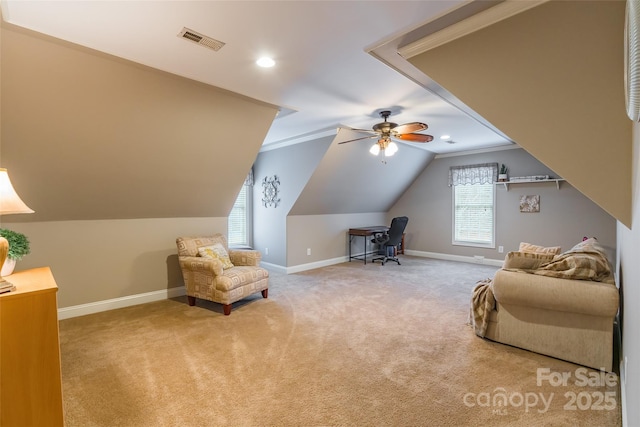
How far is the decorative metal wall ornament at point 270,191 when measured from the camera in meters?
5.95

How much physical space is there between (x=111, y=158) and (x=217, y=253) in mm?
1606

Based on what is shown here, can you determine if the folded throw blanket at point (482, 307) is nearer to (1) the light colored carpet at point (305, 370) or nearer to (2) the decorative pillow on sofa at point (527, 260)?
(1) the light colored carpet at point (305, 370)

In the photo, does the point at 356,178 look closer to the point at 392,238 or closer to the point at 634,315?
the point at 392,238

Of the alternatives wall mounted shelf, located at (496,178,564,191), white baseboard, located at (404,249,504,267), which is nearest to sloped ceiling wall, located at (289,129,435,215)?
white baseboard, located at (404,249,504,267)

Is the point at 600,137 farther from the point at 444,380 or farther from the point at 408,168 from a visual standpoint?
the point at 408,168

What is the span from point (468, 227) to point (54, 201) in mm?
7048

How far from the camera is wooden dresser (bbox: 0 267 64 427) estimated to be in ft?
4.86

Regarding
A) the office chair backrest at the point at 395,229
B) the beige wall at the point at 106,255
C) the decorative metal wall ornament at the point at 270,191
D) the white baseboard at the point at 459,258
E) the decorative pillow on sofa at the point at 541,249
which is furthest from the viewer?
the white baseboard at the point at 459,258

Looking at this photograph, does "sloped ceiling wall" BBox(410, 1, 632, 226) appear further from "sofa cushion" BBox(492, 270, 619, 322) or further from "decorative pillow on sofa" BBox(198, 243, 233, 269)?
"decorative pillow on sofa" BBox(198, 243, 233, 269)

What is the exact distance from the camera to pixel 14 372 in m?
1.50

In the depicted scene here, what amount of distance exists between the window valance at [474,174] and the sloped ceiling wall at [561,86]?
4.73 metres

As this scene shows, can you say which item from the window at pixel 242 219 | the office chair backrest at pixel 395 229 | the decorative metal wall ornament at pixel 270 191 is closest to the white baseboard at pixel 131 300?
the window at pixel 242 219

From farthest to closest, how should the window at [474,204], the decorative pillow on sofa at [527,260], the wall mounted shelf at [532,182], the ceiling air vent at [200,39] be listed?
the window at [474,204] < the wall mounted shelf at [532,182] < the decorative pillow on sofa at [527,260] < the ceiling air vent at [200,39]

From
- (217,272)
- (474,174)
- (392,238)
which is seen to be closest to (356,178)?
(392,238)
